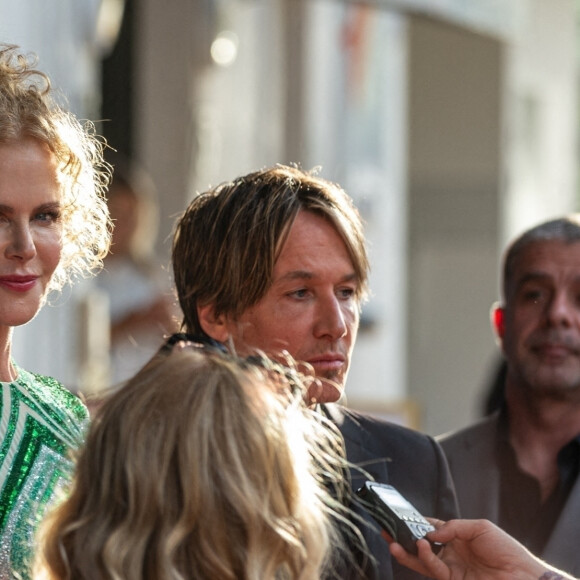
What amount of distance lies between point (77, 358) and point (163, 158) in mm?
3796

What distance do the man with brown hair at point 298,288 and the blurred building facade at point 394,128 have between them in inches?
190

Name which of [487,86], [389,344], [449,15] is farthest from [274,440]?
[487,86]

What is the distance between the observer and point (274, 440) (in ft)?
8.62

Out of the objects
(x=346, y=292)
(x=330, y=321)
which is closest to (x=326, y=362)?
(x=330, y=321)

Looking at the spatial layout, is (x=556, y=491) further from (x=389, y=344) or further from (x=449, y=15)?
(x=389, y=344)

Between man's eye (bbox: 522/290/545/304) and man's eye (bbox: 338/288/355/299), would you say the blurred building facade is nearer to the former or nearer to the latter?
man's eye (bbox: 522/290/545/304)

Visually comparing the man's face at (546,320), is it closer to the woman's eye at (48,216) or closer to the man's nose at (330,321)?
the man's nose at (330,321)

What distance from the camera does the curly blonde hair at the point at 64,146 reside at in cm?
303

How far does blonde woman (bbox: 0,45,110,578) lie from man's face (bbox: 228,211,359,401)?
0.51 m

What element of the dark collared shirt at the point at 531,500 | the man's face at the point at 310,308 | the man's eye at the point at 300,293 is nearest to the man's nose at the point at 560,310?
the dark collared shirt at the point at 531,500

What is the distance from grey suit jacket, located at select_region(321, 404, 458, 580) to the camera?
354 centimetres

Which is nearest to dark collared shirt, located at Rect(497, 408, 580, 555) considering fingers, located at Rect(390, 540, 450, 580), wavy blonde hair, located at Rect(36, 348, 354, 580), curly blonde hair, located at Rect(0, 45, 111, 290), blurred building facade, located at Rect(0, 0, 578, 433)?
fingers, located at Rect(390, 540, 450, 580)

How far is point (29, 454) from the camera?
2961 mm

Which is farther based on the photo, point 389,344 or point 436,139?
point 436,139
